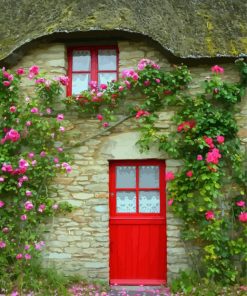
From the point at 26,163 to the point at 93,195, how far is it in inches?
40.8

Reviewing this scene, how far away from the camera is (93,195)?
5.71 metres

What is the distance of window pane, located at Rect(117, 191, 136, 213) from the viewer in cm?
583

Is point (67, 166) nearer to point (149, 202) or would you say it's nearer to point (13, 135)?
point (13, 135)

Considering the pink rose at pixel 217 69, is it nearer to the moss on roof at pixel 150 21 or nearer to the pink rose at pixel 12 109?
the moss on roof at pixel 150 21

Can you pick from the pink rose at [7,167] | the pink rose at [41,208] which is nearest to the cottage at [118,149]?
the pink rose at [41,208]

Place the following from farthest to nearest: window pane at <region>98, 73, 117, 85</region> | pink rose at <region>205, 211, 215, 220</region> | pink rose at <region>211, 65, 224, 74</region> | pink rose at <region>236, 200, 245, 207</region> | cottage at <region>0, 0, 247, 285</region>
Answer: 1. window pane at <region>98, 73, 117, 85</region>
2. cottage at <region>0, 0, 247, 285</region>
3. pink rose at <region>211, 65, 224, 74</region>
4. pink rose at <region>236, 200, 245, 207</region>
5. pink rose at <region>205, 211, 215, 220</region>

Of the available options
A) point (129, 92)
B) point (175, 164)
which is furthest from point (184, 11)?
point (175, 164)

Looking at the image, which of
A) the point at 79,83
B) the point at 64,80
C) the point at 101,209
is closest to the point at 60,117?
the point at 64,80

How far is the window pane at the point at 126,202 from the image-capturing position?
583 cm

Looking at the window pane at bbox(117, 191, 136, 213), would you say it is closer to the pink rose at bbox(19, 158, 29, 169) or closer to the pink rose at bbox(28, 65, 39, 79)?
the pink rose at bbox(19, 158, 29, 169)

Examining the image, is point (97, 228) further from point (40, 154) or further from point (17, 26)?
point (17, 26)

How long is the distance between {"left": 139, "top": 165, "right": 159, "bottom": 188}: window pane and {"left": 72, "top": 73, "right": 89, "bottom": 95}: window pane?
149 cm

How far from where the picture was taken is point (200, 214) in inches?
215

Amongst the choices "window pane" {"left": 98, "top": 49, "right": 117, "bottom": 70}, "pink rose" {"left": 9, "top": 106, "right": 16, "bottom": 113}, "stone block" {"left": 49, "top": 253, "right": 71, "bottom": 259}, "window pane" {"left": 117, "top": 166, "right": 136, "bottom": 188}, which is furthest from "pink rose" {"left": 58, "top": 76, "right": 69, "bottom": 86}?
"stone block" {"left": 49, "top": 253, "right": 71, "bottom": 259}
